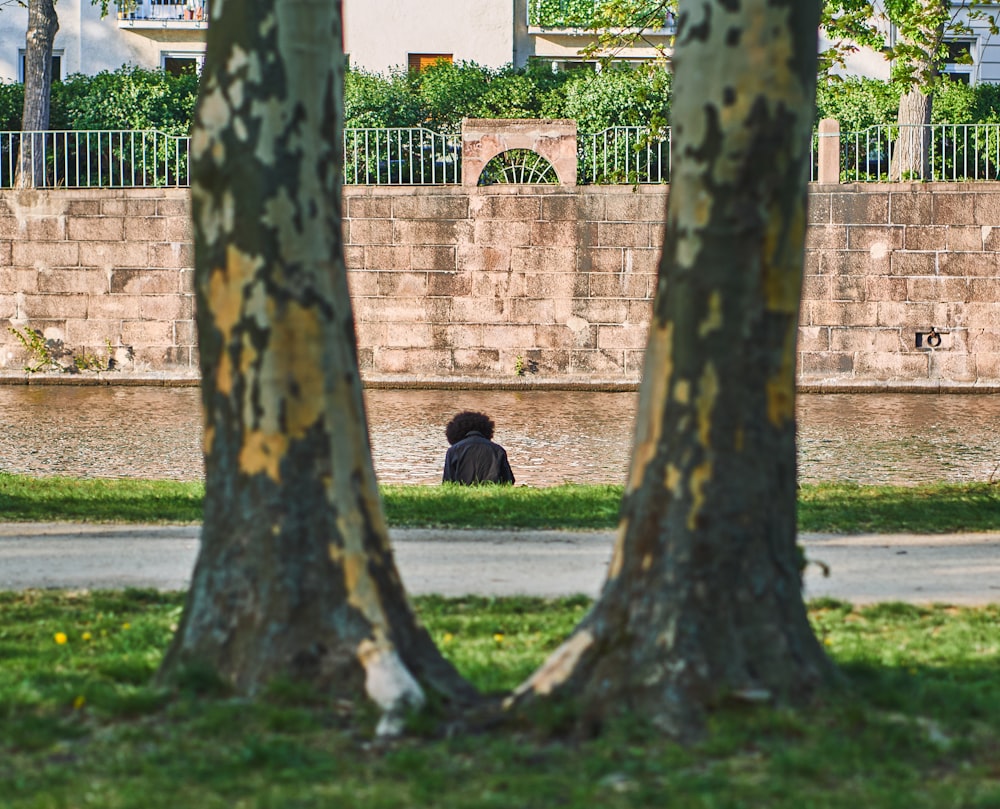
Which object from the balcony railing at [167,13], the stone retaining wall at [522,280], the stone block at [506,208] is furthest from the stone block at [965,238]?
the balcony railing at [167,13]

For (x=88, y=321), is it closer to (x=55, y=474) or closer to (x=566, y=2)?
(x=55, y=474)

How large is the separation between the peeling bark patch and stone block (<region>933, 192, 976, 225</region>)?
56.0 feet

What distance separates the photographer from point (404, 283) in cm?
2114

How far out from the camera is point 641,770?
4051 mm

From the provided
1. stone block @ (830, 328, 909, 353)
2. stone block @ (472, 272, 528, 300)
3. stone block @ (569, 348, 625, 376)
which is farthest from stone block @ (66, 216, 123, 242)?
stone block @ (830, 328, 909, 353)

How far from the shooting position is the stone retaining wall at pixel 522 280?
800 inches

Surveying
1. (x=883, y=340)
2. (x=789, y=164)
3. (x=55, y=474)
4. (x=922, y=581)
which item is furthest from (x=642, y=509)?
(x=883, y=340)

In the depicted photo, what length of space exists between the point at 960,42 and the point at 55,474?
87.0ft

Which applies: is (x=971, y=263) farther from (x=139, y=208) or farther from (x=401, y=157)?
(x=139, y=208)

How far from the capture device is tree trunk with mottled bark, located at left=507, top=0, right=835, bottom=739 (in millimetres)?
4293

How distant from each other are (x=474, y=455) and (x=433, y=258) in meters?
10.0

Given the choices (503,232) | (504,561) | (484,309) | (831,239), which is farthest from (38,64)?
(504,561)

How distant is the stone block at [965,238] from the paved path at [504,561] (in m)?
11.7

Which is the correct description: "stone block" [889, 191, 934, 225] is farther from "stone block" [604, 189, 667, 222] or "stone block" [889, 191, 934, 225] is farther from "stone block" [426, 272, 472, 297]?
"stone block" [426, 272, 472, 297]
